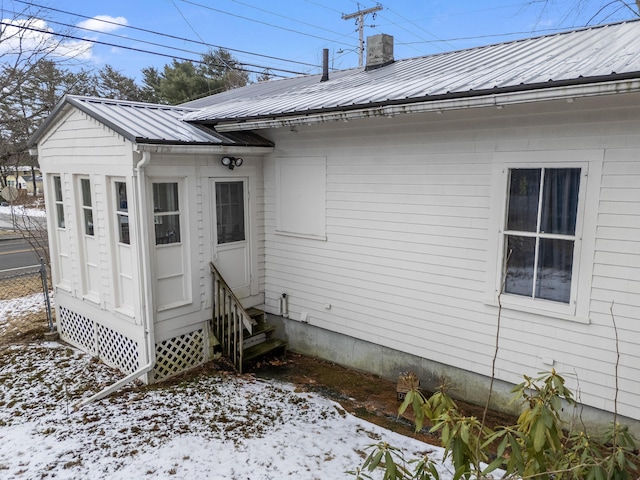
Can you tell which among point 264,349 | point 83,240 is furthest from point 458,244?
point 83,240

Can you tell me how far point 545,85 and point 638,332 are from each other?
2.49 metres

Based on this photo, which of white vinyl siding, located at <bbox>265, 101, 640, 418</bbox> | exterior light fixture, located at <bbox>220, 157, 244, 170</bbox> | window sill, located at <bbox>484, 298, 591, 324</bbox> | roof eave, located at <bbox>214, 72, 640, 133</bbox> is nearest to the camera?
roof eave, located at <bbox>214, 72, 640, 133</bbox>

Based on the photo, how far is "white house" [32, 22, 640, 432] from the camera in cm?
427

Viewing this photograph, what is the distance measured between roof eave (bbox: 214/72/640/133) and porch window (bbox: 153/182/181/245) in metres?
1.51

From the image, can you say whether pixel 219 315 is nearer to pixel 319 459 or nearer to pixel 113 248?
pixel 113 248

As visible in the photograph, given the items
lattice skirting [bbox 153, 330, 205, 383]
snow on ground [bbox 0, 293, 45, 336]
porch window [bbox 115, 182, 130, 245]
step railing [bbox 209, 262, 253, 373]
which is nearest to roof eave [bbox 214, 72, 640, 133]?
porch window [bbox 115, 182, 130, 245]

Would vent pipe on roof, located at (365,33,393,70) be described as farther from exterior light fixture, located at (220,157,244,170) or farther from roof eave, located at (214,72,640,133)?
exterior light fixture, located at (220,157,244,170)

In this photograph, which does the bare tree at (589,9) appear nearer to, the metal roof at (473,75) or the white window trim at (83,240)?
the metal roof at (473,75)

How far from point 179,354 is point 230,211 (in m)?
2.25

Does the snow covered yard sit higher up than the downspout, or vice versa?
the downspout

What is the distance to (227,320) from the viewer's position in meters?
6.64

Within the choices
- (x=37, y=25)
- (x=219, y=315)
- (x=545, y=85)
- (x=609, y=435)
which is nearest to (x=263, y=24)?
(x=37, y=25)

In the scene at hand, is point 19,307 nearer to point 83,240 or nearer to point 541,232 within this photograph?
point 83,240

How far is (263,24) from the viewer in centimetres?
1816
